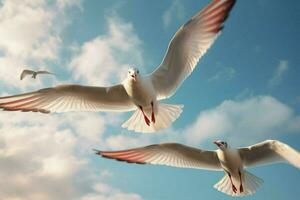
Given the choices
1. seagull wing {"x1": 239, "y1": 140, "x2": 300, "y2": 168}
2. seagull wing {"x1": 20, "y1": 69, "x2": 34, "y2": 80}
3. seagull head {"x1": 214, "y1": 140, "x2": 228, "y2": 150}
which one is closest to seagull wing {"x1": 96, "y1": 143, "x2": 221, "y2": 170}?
seagull head {"x1": 214, "y1": 140, "x2": 228, "y2": 150}

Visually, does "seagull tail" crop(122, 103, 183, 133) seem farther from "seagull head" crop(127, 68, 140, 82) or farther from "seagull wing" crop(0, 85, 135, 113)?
"seagull head" crop(127, 68, 140, 82)

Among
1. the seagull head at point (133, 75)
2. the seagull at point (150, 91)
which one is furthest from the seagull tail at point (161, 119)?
the seagull head at point (133, 75)

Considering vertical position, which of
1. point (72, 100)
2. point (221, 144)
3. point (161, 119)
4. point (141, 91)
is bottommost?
point (221, 144)

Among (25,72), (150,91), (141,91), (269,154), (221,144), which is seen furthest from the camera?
(25,72)

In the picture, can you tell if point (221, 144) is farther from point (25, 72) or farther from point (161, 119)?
point (25, 72)

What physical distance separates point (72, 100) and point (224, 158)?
10.9 ft

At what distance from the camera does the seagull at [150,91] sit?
11.8 metres

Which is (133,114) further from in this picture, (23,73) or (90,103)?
(23,73)

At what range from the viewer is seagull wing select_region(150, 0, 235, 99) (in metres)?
11.6

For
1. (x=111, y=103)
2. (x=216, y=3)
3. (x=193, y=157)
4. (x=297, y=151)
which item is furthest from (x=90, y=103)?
(x=297, y=151)

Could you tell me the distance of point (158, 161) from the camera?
513 inches

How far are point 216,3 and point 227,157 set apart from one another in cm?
320

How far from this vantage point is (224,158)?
12.7m

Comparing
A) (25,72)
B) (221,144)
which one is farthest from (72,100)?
(221,144)
